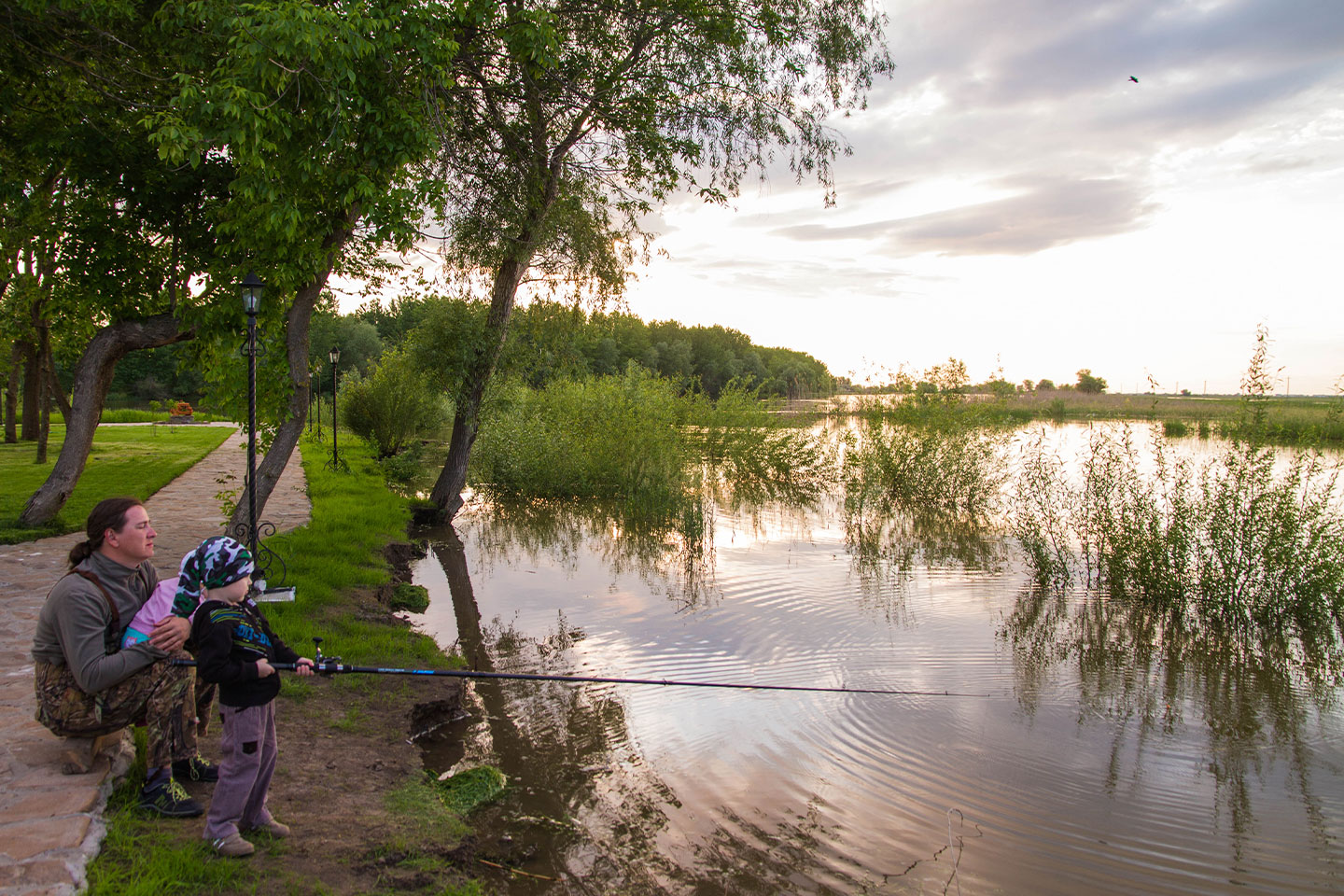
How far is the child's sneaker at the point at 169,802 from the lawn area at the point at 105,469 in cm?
770

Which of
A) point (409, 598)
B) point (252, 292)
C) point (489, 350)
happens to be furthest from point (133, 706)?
point (489, 350)

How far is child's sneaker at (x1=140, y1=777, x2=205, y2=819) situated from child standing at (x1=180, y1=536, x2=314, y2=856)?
0.64 feet

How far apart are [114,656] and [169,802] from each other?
758 millimetres

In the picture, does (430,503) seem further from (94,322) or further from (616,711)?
(616,711)

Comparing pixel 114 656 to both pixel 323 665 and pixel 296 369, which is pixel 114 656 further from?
pixel 296 369

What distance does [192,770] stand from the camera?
13.2 ft

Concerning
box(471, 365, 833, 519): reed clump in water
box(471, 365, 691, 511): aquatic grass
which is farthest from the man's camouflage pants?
box(471, 365, 691, 511): aquatic grass

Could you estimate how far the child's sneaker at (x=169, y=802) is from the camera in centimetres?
373

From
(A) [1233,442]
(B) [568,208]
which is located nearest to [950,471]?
(A) [1233,442]

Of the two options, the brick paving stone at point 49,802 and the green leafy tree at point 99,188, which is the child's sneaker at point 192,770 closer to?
the brick paving stone at point 49,802

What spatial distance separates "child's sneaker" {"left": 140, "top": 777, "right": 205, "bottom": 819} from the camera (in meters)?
3.73

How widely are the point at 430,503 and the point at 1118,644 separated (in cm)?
1154

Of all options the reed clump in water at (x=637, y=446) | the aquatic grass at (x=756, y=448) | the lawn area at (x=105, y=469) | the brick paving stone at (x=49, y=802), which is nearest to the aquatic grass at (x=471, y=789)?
the brick paving stone at (x=49, y=802)

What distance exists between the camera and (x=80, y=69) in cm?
934
